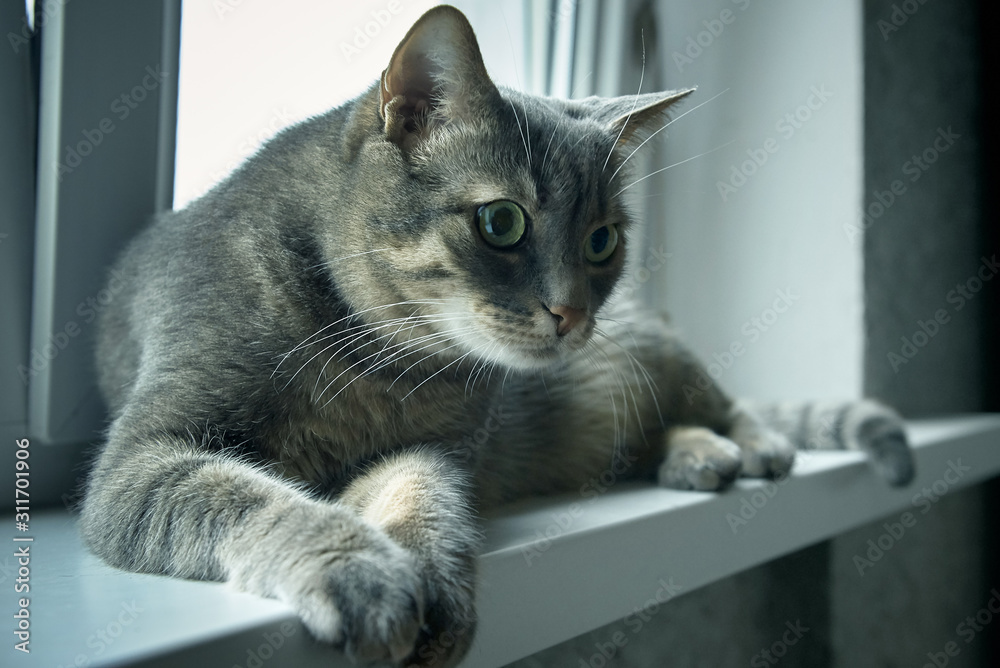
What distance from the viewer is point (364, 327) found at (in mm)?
835

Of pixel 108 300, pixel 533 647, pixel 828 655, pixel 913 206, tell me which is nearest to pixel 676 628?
pixel 828 655
